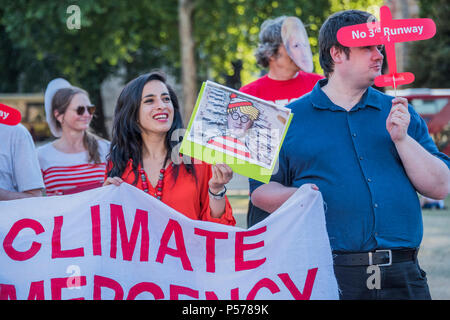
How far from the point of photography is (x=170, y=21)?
22531 millimetres

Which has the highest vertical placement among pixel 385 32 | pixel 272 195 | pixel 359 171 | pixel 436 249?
pixel 385 32

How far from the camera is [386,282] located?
2859 millimetres

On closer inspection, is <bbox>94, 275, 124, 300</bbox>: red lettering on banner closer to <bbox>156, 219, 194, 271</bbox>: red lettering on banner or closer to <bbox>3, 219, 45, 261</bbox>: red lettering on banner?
<bbox>156, 219, 194, 271</bbox>: red lettering on banner

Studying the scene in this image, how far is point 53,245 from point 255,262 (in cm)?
98

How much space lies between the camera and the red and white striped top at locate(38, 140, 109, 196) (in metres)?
4.84

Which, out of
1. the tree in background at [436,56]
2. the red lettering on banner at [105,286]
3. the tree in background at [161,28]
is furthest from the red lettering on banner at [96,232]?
the tree in background at [436,56]

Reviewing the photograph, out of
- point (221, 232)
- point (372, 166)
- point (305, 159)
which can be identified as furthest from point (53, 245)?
point (372, 166)

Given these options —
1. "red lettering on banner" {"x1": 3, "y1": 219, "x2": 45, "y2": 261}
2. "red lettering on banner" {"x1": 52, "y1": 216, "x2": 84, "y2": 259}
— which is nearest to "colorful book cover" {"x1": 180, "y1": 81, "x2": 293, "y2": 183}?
"red lettering on banner" {"x1": 52, "y1": 216, "x2": 84, "y2": 259}

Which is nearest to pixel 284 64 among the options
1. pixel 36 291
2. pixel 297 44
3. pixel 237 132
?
pixel 297 44

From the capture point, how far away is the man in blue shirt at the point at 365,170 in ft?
9.34

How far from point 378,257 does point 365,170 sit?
376 mm

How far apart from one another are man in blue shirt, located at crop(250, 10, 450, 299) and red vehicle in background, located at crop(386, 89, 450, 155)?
1416cm

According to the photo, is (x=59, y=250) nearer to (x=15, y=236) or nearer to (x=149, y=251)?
(x=15, y=236)
